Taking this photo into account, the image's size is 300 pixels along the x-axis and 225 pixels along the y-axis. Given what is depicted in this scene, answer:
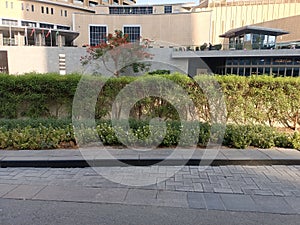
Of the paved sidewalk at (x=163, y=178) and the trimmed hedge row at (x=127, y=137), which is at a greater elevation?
the trimmed hedge row at (x=127, y=137)

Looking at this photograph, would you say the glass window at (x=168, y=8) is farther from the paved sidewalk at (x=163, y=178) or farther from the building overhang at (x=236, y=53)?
the paved sidewalk at (x=163, y=178)

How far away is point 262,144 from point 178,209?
Result: 10.7ft

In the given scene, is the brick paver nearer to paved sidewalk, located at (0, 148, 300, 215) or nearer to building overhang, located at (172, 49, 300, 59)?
paved sidewalk, located at (0, 148, 300, 215)

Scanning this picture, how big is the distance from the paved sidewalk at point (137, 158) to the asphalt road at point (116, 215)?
4.70 feet

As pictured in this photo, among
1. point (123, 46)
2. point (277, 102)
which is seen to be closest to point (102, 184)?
point (277, 102)

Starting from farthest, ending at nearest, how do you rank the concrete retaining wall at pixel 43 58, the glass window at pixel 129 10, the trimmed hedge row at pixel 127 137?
the glass window at pixel 129 10 < the concrete retaining wall at pixel 43 58 < the trimmed hedge row at pixel 127 137

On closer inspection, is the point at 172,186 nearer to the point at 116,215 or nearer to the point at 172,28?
the point at 116,215

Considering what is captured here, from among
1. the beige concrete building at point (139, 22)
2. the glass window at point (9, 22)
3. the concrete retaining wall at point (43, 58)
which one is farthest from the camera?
the glass window at point (9, 22)

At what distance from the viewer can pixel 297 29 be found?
36844 mm

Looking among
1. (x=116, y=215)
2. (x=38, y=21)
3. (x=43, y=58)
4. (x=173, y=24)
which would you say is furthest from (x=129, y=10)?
(x=116, y=215)

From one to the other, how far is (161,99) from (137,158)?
2.32 m

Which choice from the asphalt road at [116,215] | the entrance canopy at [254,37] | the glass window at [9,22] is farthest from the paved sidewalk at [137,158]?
the glass window at [9,22]

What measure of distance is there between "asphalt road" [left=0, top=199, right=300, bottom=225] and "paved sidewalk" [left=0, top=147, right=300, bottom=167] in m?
1.43

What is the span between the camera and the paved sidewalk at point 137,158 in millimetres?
4645
